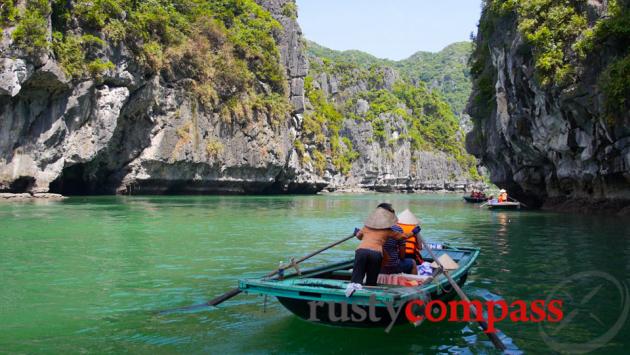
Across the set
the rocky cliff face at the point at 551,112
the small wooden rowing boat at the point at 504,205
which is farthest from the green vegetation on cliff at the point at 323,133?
the small wooden rowing boat at the point at 504,205

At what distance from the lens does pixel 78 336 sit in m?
6.02

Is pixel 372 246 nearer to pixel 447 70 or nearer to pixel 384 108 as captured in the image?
pixel 384 108

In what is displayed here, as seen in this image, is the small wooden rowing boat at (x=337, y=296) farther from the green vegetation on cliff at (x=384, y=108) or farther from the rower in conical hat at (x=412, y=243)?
the green vegetation on cliff at (x=384, y=108)

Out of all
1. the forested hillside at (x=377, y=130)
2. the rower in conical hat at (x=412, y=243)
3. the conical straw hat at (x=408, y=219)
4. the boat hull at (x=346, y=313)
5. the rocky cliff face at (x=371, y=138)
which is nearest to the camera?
the boat hull at (x=346, y=313)

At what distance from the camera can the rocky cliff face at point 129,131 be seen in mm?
29656

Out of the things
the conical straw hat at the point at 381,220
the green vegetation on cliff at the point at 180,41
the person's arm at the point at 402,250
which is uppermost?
the green vegetation on cliff at the point at 180,41

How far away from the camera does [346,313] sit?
19.5 ft

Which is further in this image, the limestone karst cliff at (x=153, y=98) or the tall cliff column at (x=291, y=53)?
the tall cliff column at (x=291, y=53)

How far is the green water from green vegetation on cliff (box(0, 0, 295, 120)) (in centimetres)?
1638

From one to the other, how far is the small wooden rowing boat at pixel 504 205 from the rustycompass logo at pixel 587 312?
64.3ft

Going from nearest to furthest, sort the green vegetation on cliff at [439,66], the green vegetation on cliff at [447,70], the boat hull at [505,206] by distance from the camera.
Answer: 1. the boat hull at [505,206]
2. the green vegetation on cliff at [439,66]
3. the green vegetation on cliff at [447,70]

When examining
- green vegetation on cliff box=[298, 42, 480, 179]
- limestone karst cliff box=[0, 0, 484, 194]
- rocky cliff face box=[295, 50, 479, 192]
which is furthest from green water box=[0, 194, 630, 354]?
green vegetation on cliff box=[298, 42, 480, 179]

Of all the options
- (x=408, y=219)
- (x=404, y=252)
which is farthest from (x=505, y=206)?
(x=404, y=252)

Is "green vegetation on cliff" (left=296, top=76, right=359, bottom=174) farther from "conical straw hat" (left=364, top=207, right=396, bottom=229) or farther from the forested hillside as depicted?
"conical straw hat" (left=364, top=207, right=396, bottom=229)
